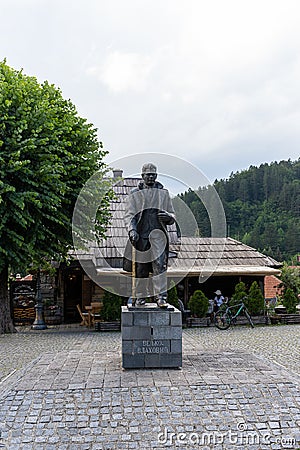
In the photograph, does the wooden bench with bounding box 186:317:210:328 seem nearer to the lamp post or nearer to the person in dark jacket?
the lamp post

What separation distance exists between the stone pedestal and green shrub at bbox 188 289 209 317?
9.27 metres

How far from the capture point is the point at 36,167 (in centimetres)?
1221

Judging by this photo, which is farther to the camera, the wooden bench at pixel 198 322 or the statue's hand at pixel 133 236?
the wooden bench at pixel 198 322

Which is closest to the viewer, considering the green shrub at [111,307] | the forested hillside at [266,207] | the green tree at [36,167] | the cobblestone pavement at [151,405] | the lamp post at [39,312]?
the cobblestone pavement at [151,405]

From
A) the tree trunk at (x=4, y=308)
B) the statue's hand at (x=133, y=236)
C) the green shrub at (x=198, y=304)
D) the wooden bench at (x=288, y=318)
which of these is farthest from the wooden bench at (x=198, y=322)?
the statue's hand at (x=133, y=236)

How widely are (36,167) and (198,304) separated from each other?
7427 mm

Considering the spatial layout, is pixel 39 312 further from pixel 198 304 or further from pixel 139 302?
pixel 139 302

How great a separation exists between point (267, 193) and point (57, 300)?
22.2 metres

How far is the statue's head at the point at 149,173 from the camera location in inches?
296

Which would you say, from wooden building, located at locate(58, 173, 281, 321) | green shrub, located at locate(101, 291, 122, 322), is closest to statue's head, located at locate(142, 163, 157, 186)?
green shrub, located at locate(101, 291, 122, 322)

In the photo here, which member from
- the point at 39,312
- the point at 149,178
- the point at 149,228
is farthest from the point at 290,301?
the point at 149,178

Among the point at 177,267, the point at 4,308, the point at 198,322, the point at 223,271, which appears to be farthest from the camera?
the point at 177,267

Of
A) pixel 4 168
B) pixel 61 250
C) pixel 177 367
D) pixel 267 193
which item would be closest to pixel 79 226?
Result: pixel 61 250

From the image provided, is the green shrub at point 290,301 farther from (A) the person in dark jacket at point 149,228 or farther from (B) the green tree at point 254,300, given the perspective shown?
(A) the person in dark jacket at point 149,228
